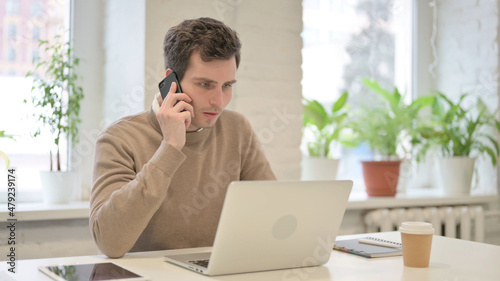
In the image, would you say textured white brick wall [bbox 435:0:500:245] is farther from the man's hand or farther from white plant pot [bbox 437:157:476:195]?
the man's hand

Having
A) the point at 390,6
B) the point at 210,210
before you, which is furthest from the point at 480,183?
the point at 210,210

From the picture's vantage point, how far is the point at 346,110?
10.9 feet

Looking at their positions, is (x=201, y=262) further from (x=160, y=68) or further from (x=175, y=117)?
(x=160, y=68)

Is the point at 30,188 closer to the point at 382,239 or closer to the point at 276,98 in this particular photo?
the point at 276,98

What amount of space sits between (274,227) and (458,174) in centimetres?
215

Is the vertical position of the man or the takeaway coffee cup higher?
the man

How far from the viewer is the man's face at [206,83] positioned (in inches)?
66.7

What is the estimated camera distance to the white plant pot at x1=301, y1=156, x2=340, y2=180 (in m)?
2.97

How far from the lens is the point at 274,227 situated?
4.13ft

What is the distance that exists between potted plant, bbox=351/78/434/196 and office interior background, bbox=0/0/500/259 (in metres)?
0.17

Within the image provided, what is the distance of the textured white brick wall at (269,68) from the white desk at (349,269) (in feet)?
3.76

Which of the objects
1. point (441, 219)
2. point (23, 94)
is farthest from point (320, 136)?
point (23, 94)

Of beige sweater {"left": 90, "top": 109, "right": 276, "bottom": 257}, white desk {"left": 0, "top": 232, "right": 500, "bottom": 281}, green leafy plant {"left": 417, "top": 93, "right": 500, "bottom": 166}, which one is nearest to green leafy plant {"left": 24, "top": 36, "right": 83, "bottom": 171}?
beige sweater {"left": 90, "top": 109, "right": 276, "bottom": 257}

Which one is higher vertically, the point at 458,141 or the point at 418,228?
the point at 458,141
